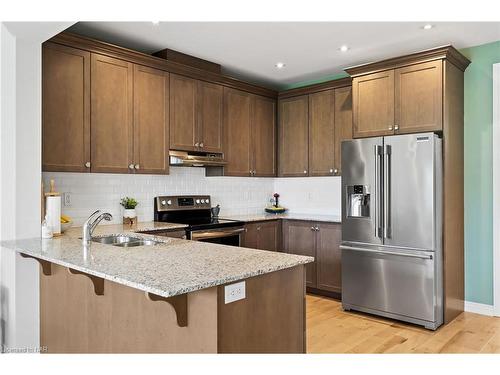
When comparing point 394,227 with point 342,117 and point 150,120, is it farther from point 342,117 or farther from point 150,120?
point 150,120

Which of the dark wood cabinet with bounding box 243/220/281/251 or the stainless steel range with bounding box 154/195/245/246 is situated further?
the dark wood cabinet with bounding box 243/220/281/251

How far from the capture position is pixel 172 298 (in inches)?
69.8

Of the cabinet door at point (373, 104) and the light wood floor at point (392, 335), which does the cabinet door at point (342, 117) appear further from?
the light wood floor at point (392, 335)

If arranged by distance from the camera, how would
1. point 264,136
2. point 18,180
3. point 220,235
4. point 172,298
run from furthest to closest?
point 264,136
point 220,235
point 18,180
point 172,298

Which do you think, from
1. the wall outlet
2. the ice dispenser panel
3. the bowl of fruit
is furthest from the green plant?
the wall outlet

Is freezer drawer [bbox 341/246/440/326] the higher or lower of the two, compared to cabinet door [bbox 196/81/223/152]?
lower

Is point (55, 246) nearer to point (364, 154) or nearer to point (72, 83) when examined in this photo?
point (72, 83)

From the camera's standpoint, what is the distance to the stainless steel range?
4.05 metres

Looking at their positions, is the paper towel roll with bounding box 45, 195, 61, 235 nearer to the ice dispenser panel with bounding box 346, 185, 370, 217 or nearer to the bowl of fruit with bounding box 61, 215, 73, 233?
the bowl of fruit with bounding box 61, 215, 73, 233

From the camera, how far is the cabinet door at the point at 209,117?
14.5 feet

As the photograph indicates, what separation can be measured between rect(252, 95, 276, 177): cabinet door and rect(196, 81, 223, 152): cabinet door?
23.7 inches

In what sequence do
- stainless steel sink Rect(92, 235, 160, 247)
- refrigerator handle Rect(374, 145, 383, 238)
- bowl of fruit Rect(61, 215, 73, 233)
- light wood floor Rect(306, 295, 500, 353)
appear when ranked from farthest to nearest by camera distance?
refrigerator handle Rect(374, 145, 383, 238)
bowl of fruit Rect(61, 215, 73, 233)
light wood floor Rect(306, 295, 500, 353)
stainless steel sink Rect(92, 235, 160, 247)

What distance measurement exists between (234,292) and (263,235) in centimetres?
299

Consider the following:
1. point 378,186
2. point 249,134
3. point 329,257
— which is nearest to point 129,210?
point 249,134
